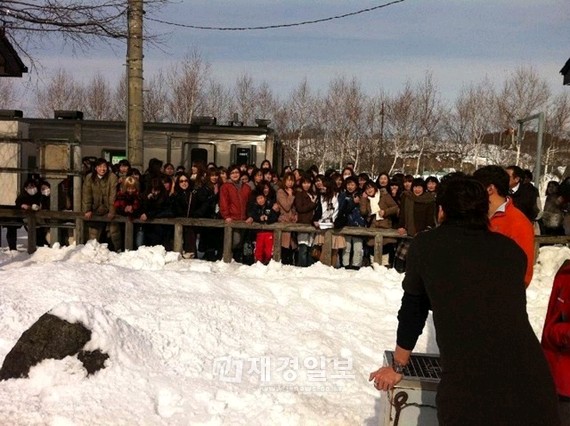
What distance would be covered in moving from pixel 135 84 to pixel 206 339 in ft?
18.8

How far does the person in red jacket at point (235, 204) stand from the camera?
31.0ft

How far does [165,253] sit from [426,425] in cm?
632

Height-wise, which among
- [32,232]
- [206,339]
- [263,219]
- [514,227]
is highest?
[514,227]

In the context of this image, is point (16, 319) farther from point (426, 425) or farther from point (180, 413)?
point (426, 425)

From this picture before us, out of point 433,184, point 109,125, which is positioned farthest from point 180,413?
point 109,125

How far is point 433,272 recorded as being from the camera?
2.56 metres

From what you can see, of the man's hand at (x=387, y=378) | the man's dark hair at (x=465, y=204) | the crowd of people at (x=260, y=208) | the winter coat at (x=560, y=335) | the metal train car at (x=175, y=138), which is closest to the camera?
the man's dark hair at (x=465, y=204)

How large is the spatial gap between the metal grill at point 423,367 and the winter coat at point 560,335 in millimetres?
596

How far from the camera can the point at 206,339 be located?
599 cm

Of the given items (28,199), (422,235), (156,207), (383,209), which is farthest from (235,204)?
(422,235)

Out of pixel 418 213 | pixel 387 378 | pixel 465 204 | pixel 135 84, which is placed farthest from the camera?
pixel 135 84

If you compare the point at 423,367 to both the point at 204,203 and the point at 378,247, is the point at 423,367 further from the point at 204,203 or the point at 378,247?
the point at 204,203

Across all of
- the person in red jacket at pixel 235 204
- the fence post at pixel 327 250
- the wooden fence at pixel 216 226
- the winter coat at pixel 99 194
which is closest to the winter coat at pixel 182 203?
the wooden fence at pixel 216 226

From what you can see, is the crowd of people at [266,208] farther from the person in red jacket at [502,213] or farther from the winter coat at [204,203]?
the person in red jacket at [502,213]
